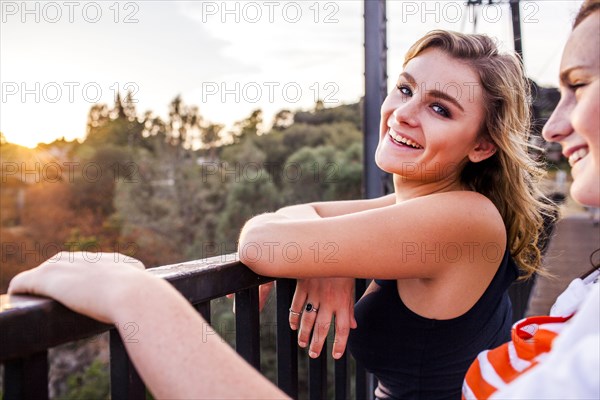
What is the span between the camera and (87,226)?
80.5ft

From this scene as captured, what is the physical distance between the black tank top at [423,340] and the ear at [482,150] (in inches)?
9.1

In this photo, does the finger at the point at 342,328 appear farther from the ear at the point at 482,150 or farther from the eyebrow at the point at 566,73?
the eyebrow at the point at 566,73

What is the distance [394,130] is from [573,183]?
2.26ft

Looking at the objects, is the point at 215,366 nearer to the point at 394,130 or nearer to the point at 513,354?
the point at 513,354

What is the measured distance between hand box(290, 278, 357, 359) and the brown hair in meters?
0.72

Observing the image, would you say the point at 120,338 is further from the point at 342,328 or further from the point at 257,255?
the point at 342,328

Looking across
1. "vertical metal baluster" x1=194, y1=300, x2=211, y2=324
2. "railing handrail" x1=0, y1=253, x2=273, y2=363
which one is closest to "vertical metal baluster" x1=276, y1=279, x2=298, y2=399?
"vertical metal baluster" x1=194, y1=300, x2=211, y2=324

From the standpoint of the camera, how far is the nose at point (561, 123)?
0.78m

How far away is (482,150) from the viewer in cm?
138

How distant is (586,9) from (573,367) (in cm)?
53
